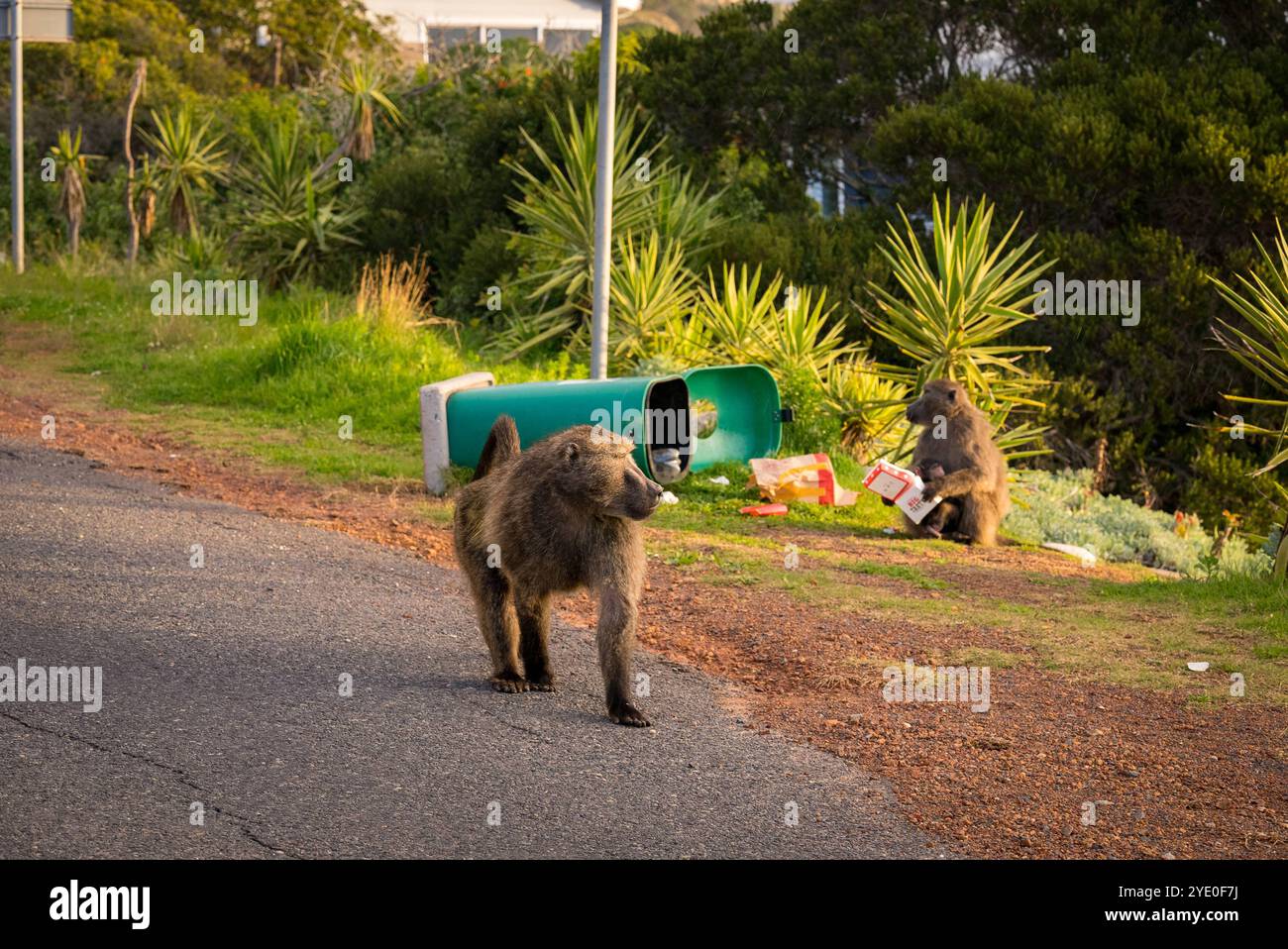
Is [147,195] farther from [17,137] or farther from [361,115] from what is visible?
[361,115]

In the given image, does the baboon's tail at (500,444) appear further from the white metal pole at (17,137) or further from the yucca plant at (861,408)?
the white metal pole at (17,137)

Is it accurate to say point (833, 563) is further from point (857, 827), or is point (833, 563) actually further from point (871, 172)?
point (871, 172)

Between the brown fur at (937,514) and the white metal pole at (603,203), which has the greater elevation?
the white metal pole at (603,203)

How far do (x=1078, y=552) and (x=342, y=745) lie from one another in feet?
24.1

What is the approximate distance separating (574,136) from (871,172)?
8.32 m

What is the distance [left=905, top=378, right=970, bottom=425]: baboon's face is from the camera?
11227 millimetres

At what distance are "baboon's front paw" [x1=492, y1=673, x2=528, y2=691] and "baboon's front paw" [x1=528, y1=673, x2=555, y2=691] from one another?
0.04 m

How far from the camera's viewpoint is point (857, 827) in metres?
4.97

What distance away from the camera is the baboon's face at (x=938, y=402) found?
11227mm

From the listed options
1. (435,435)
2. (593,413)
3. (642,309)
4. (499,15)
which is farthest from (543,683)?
(499,15)

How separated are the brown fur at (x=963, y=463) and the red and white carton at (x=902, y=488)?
111 millimetres

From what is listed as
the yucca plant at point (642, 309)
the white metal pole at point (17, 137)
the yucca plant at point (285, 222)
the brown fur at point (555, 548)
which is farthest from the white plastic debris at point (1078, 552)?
the white metal pole at point (17, 137)

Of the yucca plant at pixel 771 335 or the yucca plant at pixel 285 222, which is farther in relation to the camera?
the yucca plant at pixel 285 222

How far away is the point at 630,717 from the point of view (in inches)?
235
